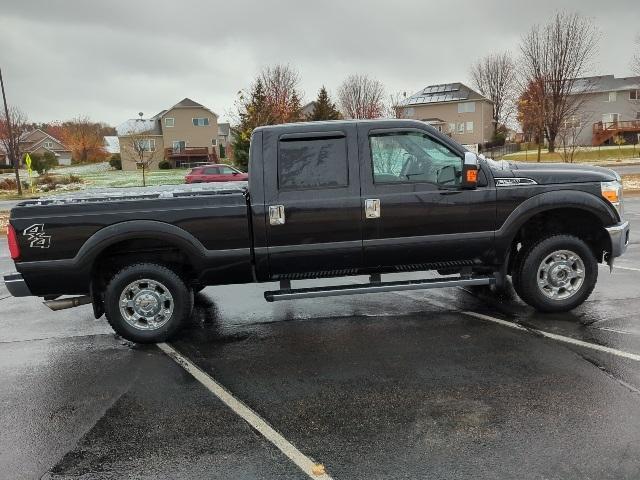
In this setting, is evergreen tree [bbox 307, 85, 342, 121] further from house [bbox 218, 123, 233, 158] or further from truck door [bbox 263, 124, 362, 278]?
truck door [bbox 263, 124, 362, 278]

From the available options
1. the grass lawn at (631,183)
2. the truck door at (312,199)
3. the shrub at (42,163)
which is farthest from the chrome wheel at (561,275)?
the shrub at (42,163)

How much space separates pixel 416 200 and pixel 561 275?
185cm

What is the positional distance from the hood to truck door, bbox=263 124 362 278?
62.3 inches

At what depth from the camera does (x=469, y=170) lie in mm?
5188

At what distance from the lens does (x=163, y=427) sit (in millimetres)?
3676

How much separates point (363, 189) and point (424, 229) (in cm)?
75

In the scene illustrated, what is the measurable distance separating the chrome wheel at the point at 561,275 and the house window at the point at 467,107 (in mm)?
60673

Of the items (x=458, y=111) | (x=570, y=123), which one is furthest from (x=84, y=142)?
(x=570, y=123)

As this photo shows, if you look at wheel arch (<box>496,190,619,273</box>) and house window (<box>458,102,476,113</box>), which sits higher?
house window (<box>458,102,476,113</box>)

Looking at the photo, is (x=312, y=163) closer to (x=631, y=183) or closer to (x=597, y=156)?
(x=631, y=183)

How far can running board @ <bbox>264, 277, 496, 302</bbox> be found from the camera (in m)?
5.29

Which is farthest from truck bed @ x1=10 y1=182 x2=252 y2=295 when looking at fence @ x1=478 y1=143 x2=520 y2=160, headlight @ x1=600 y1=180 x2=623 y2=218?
fence @ x1=478 y1=143 x2=520 y2=160

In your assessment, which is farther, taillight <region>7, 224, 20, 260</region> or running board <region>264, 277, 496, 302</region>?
running board <region>264, 277, 496, 302</region>

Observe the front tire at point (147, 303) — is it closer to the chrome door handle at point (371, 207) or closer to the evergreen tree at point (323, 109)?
the chrome door handle at point (371, 207)
